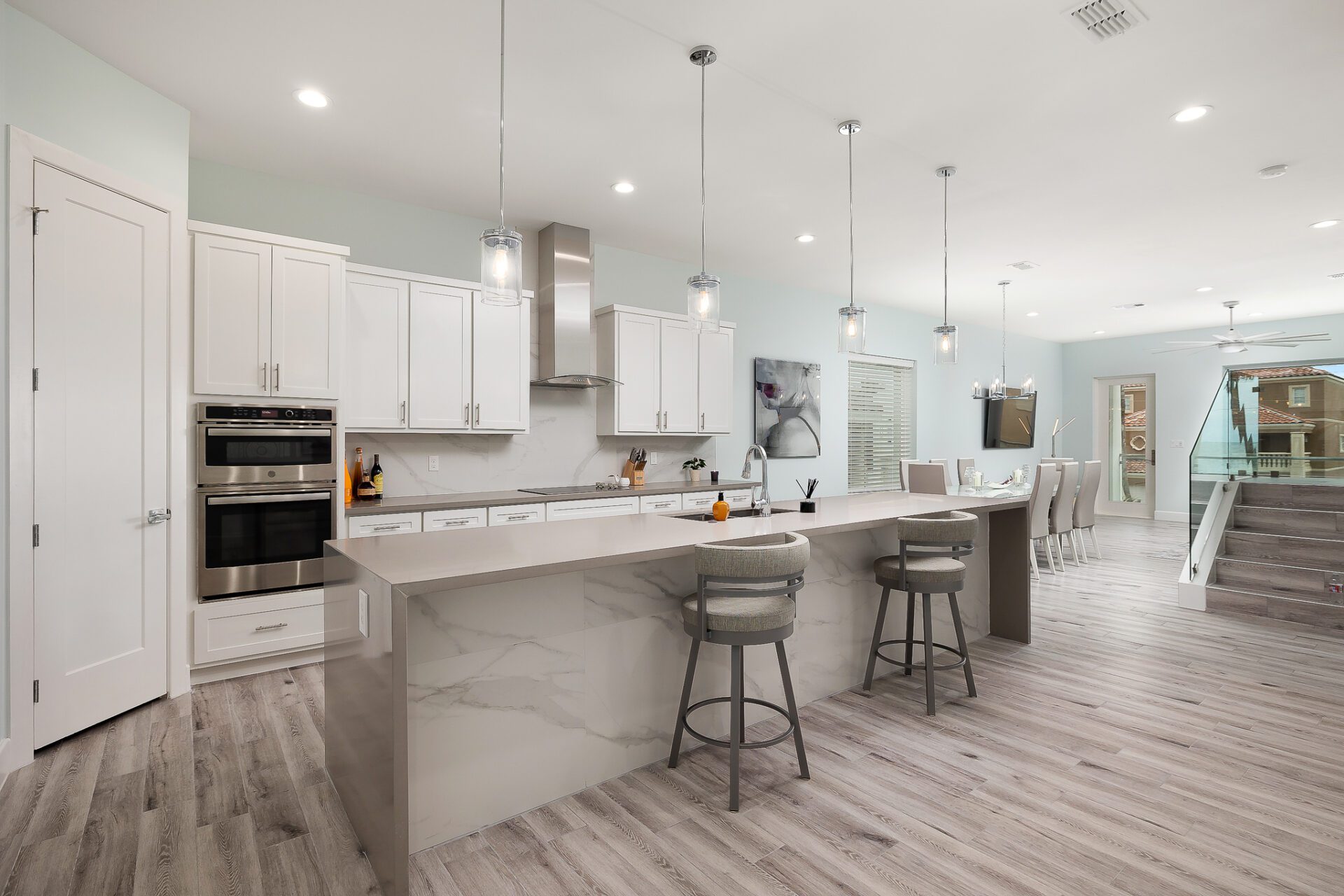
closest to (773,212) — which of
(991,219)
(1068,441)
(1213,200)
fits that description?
(991,219)

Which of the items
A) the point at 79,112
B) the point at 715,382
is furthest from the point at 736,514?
the point at 79,112

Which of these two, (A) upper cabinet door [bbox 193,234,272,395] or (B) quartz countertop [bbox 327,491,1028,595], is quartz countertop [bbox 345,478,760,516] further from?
(B) quartz countertop [bbox 327,491,1028,595]

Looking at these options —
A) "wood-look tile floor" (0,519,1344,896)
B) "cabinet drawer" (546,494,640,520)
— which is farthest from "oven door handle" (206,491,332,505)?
"cabinet drawer" (546,494,640,520)

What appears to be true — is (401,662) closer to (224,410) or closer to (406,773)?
(406,773)

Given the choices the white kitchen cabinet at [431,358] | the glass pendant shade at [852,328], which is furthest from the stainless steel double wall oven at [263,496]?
the glass pendant shade at [852,328]

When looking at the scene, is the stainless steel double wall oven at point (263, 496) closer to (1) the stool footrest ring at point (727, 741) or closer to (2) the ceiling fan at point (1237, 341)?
(1) the stool footrest ring at point (727, 741)

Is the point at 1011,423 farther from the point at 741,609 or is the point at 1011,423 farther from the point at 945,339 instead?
the point at 741,609

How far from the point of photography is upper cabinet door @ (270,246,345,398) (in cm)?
354

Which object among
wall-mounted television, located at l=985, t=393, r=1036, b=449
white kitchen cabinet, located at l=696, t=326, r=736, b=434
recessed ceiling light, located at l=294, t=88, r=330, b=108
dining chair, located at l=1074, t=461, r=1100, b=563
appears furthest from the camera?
wall-mounted television, located at l=985, t=393, r=1036, b=449

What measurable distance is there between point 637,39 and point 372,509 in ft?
9.03

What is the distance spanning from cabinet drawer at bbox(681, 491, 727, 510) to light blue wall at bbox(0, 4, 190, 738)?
356cm

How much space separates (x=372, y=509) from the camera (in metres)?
3.78

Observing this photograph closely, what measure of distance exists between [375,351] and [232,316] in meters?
0.77

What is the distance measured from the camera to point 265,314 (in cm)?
350
